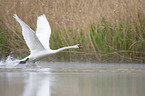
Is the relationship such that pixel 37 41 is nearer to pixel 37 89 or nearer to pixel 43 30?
pixel 43 30

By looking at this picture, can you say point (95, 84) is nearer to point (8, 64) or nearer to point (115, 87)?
point (115, 87)

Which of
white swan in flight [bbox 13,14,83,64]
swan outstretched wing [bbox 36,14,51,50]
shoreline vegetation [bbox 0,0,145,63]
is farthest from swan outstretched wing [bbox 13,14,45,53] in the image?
shoreline vegetation [bbox 0,0,145,63]

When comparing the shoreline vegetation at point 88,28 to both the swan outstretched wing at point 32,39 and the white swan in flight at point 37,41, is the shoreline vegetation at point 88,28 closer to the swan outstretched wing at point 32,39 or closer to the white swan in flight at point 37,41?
the white swan in flight at point 37,41

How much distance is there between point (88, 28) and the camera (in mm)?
10875

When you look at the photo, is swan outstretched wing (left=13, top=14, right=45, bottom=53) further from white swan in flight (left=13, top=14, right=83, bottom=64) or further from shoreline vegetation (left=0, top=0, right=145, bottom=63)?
shoreline vegetation (left=0, top=0, right=145, bottom=63)

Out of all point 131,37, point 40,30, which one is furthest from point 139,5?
point 40,30

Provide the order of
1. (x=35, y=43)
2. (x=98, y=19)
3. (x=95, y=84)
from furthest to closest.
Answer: (x=98, y=19) < (x=35, y=43) < (x=95, y=84)

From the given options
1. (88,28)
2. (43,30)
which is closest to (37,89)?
(43,30)

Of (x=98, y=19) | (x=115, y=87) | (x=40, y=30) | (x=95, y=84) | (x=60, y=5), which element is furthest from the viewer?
(x=60, y=5)

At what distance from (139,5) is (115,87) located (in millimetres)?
5702

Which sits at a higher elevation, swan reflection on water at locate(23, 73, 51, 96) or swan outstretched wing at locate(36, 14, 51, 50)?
swan outstretched wing at locate(36, 14, 51, 50)

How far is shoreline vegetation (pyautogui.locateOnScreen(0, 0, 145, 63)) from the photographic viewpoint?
34.6 ft

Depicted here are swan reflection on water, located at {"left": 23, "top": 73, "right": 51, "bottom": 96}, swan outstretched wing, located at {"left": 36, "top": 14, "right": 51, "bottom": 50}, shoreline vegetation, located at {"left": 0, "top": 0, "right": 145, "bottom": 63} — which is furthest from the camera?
shoreline vegetation, located at {"left": 0, "top": 0, "right": 145, "bottom": 63}

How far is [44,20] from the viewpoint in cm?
1038
